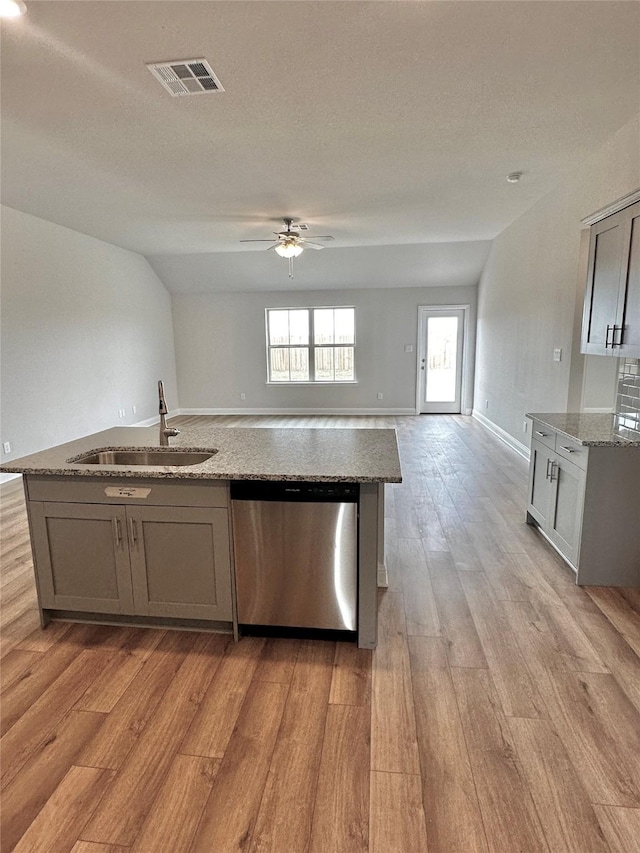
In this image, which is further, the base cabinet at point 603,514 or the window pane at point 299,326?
the window pane at point 299,326

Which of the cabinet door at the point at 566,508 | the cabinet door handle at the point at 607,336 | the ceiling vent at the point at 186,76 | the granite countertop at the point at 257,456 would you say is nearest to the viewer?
the granite countertop at the point at 257,456

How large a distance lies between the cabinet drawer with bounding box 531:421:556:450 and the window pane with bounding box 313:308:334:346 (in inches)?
226

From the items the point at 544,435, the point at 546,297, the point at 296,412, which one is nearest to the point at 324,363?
the point at 296,412

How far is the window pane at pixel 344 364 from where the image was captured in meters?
8.52

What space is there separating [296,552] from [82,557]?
42.4 inches

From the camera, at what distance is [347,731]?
5.31 ft

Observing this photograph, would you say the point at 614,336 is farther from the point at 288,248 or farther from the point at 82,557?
the point at 288,248

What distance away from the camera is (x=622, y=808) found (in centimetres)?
133

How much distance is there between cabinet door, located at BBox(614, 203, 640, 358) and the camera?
248 centimetres

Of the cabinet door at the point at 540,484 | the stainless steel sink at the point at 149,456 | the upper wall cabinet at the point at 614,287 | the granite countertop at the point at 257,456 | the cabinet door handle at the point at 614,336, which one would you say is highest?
the upper wall cabinet at the point at 614,287

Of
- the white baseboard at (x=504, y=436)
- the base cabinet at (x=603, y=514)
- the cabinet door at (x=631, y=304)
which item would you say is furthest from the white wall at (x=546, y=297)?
the base cabinet at (x=603, y=514)

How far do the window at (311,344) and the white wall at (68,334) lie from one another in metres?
2.27

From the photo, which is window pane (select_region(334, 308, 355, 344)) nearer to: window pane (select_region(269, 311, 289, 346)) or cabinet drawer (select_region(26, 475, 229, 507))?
window pane (select_region(269, 311, 289, 346))

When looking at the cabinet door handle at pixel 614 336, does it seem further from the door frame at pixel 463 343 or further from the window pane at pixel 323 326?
the window pane at pixel 323 326
